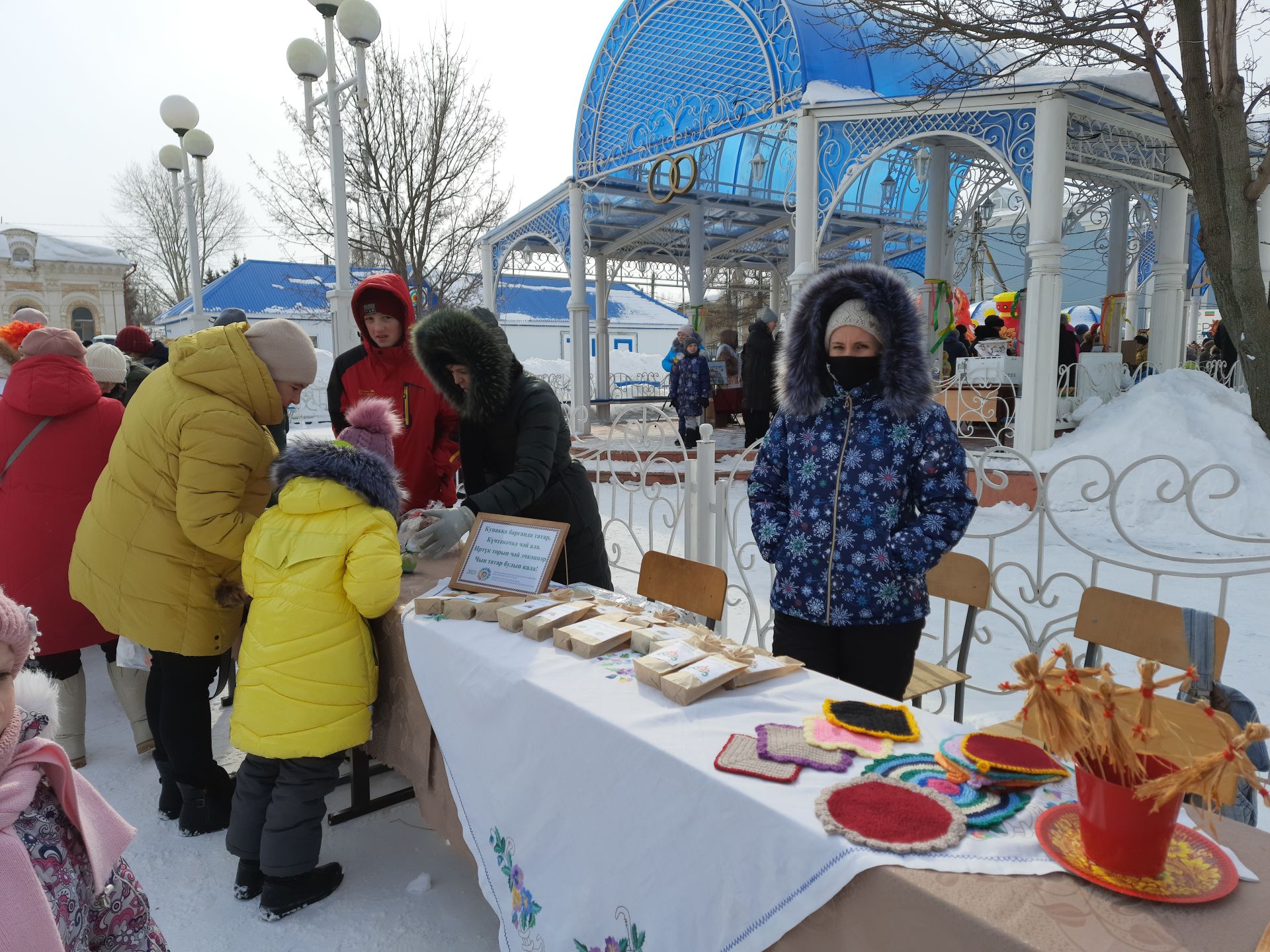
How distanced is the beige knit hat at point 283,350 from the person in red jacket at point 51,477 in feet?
4.16

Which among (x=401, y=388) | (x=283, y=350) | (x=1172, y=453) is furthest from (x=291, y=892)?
(x=1172, y=453)

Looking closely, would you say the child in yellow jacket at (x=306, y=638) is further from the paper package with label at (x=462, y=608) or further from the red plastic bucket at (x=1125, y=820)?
the red plastic bucket at (x=1125, y=820)

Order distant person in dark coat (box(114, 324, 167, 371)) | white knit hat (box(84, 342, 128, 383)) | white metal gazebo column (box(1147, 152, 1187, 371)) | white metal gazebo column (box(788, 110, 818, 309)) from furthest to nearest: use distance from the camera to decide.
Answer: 1. white metal gazebo column (box(1147, 152, 1187, 371))
2. white metal gazebo column (box(788, 110, 818, 309))
3. distant person in dark coat (box(114, 324, 167, 371))
4. white knit hat (box(84, 342, 128, 383))

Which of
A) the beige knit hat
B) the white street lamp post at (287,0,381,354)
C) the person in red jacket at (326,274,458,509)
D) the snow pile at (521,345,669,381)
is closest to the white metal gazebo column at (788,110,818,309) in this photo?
the white street lamp post at (287,0,381,354)

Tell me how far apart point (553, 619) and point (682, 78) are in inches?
369

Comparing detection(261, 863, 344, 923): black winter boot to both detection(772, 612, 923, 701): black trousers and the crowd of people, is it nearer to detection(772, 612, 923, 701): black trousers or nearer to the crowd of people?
the crowd of people

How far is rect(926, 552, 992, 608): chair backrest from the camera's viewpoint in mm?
2934

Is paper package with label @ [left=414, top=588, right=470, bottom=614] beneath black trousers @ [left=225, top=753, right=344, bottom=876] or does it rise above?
above

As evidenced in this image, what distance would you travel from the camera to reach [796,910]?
122cm

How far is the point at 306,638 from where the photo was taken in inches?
89.8

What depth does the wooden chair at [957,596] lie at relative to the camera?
2898 millimetres

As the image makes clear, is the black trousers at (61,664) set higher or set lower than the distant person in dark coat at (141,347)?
lower

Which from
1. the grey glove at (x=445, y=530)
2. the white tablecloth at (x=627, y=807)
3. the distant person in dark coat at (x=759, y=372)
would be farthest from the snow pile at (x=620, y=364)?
the white tablecloth at (x=627, y=807)

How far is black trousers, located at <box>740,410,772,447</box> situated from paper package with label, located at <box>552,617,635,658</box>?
26.9 feet
